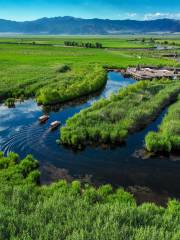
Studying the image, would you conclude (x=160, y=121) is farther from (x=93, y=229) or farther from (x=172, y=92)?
(x=93, y=229)

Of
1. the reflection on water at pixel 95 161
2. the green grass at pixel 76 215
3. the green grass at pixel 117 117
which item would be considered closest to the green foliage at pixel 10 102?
the reflection on water at pixel 95 161

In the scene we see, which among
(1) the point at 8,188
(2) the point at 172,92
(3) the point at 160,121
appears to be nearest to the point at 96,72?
(2) the point at 172,92

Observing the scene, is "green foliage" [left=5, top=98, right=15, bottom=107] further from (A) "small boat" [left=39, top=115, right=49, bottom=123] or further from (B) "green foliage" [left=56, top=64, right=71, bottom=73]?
(B) "green foliage" [left=56, top=64, right=71, bottom=73]

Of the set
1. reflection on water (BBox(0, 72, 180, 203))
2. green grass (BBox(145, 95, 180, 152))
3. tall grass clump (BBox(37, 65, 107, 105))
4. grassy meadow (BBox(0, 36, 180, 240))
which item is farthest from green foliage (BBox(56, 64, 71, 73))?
green grass (BBox(145, 95, 180, 152))

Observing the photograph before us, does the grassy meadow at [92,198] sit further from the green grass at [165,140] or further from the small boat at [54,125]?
the small boat at [54,125]

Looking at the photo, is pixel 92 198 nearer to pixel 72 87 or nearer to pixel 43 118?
pixel 43 118
